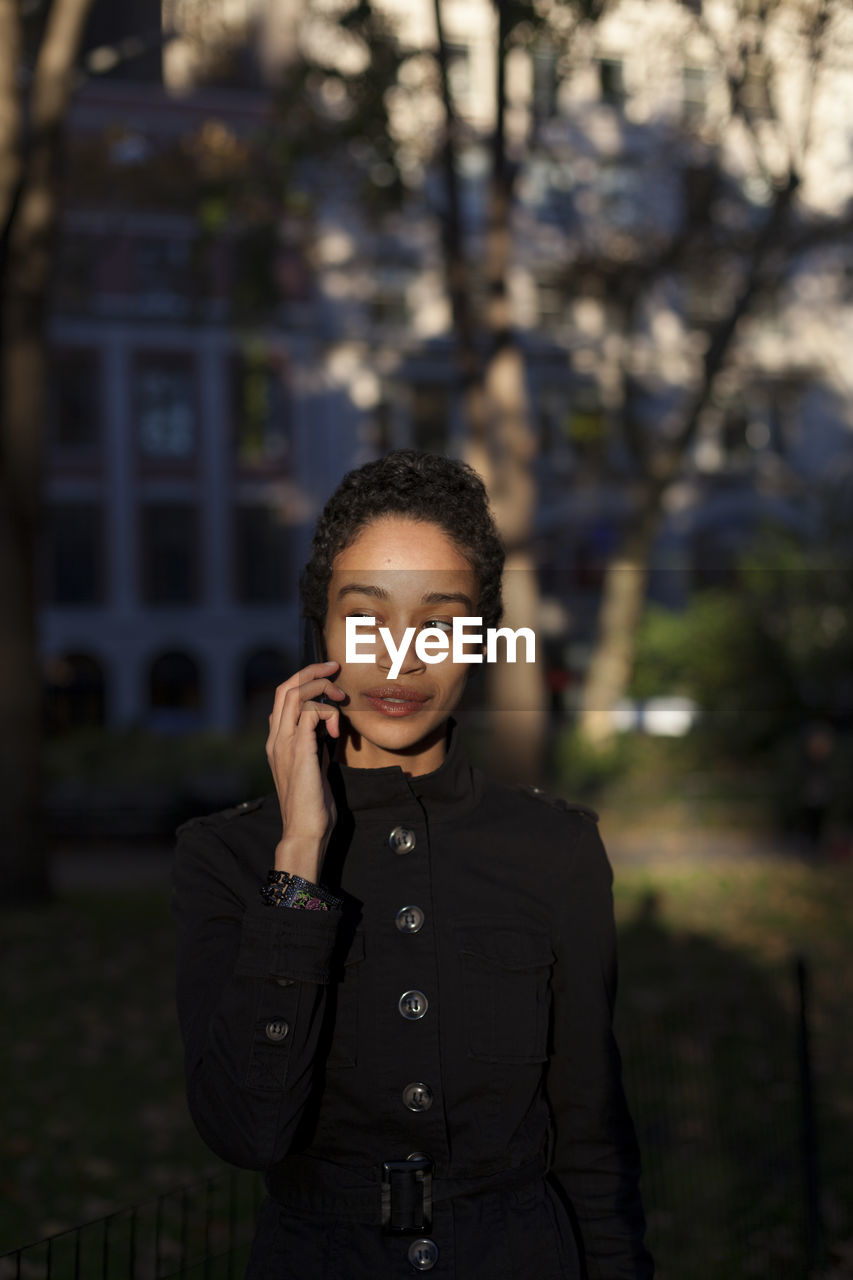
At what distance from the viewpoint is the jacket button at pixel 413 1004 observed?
6.72 ft

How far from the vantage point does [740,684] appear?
72.1ft

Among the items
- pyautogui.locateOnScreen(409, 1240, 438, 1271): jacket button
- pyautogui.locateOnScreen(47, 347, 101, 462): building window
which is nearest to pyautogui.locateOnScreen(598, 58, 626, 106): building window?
A: pyautogui.locateOnScreen(409, 1240, 438, 1271): jacket button

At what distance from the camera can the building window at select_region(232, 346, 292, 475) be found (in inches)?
1467

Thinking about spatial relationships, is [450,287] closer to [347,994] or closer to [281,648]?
[347,994]

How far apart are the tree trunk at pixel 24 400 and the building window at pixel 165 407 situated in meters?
25.9

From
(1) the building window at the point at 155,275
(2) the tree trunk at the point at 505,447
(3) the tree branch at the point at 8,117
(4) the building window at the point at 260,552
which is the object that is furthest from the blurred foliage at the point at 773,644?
(1) the building window at the point at 155,275

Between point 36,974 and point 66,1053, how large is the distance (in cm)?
186

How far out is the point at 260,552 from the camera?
127ft

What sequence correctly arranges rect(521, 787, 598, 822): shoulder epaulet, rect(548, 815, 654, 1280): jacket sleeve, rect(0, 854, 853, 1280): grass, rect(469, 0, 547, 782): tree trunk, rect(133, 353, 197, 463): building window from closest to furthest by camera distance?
rect(548, 815, 654, 1280): jacket sleeve
rect(521, 787, 598, 822): shoulder epaulet
rect(0, 854, 853, 1280): grass
rect(469, 0, 547, 782): tree trunk
rect(133, 353, 197, 463): building window

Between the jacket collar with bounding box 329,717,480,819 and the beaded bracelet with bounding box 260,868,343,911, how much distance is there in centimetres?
23

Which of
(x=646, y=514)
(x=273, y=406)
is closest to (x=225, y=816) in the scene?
(x=646, y=514)

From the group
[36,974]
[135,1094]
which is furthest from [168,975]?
[135,1094]

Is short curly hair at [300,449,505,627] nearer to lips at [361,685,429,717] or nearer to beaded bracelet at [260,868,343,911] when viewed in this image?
lips at [361,685,429,717]

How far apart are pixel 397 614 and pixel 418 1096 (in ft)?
2.45
